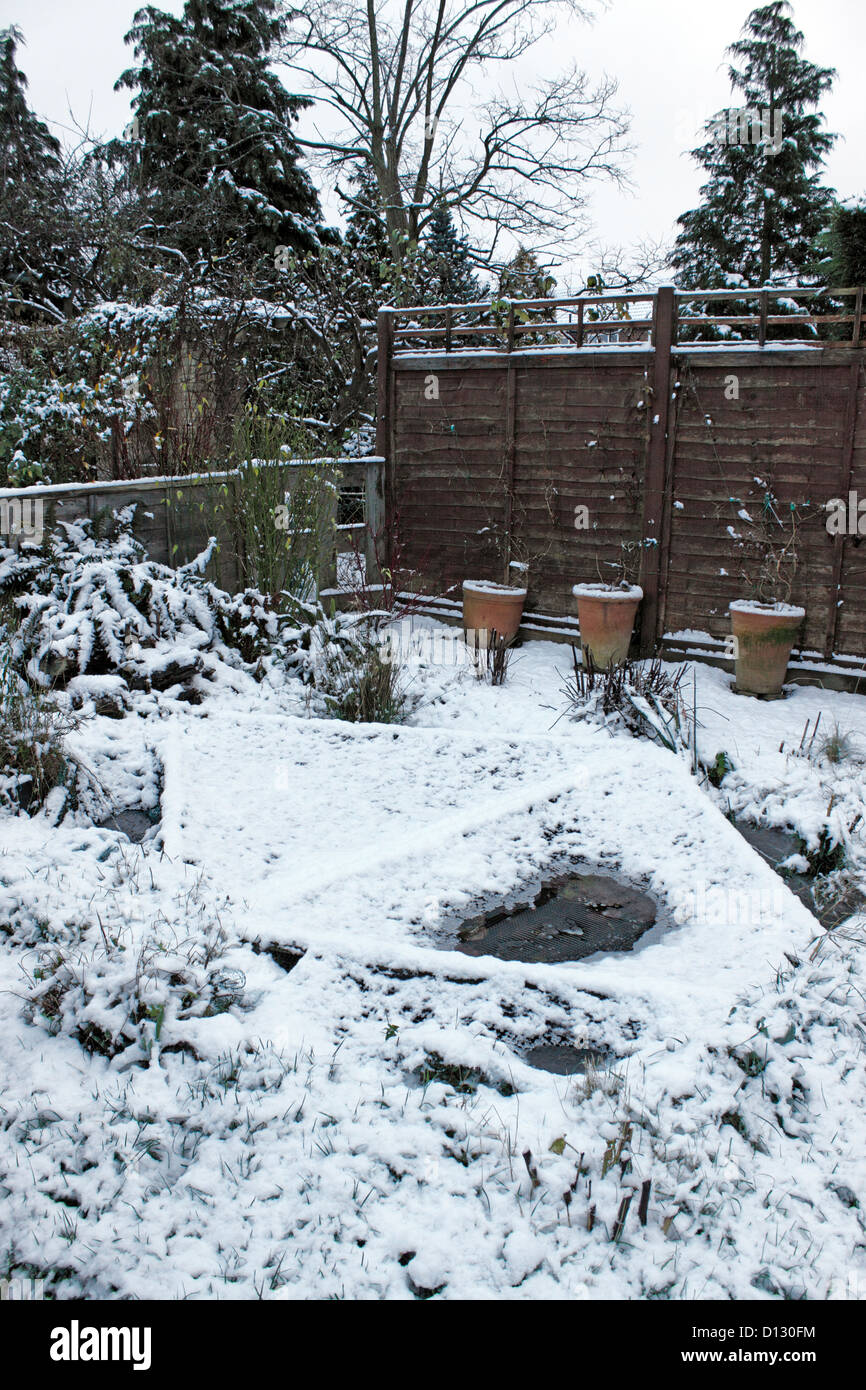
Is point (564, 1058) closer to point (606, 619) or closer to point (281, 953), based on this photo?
point (281, 953)

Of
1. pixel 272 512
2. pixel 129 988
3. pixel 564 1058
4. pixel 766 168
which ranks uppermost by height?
pixel 766 168

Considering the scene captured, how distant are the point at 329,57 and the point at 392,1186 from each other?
15.9 metres

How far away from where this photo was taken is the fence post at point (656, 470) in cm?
627

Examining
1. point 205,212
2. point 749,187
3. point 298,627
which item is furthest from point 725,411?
point 749,187

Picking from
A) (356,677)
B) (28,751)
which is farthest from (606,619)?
(28,751)

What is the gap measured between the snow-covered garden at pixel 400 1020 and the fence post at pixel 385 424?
3.48 m

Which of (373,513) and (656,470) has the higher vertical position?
(656,470)

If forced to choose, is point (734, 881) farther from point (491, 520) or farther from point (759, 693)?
point (491, 520)

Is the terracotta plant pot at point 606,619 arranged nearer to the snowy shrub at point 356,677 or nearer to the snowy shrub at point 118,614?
the snowy shrub at point 356,677

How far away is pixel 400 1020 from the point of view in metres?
2.53

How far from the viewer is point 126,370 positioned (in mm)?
6590

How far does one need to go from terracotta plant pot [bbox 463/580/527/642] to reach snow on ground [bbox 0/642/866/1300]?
3.15 m

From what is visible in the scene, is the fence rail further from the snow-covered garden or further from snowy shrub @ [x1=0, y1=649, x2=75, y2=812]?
snowy shrub @ [x1=0, y1=649, x2=75, y2=812]

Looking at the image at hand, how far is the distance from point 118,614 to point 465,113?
12295 mm
